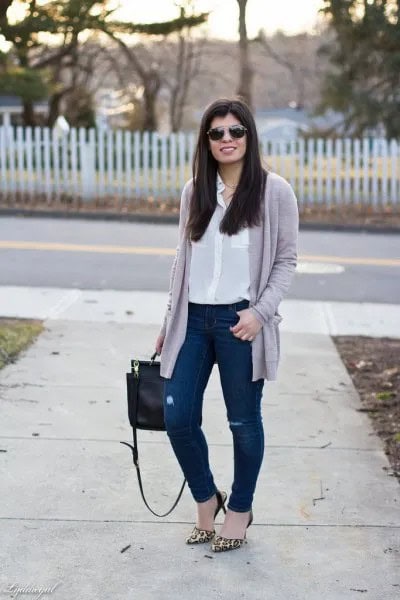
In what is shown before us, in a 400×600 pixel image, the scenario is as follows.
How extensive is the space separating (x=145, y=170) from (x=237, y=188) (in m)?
15.5

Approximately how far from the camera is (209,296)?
12.7 ft

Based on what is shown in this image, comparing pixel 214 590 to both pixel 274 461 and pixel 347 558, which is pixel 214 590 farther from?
pixel 274 461

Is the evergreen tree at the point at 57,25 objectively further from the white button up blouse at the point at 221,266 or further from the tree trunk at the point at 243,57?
the white button up blouse at the point at 221,266

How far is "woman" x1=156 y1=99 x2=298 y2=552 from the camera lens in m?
3.86

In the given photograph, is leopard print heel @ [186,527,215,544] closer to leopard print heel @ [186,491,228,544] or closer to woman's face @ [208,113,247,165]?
leopard print heel @ [186,491,228,544]

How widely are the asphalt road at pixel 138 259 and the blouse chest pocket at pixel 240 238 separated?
6.79m

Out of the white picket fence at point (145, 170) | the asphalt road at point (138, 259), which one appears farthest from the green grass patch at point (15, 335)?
the white picket fence at point (145, 170)

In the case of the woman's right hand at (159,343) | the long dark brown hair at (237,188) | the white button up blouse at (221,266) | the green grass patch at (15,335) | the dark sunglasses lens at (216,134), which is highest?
the dark sunglasses lens at (216,134)

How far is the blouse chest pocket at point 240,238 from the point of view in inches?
152

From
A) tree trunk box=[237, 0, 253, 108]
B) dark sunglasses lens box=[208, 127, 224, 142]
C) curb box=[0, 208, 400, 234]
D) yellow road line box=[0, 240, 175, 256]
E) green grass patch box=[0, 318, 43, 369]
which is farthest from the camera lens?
tree trunk box=[237, 0, 253, 108]

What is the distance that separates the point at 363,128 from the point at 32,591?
22722mm

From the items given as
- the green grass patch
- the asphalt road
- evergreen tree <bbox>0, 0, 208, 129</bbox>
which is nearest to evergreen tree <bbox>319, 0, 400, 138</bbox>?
evergreen tree <bbox>0, 0, 208, 129</bbox>

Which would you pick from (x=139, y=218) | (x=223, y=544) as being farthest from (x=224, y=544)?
(x=139, y=218)

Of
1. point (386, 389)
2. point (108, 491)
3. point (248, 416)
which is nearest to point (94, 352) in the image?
point (386, 389)
